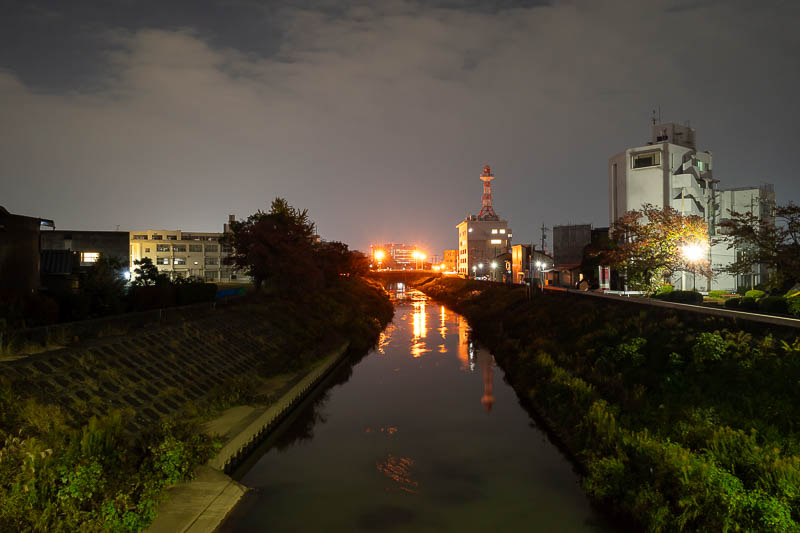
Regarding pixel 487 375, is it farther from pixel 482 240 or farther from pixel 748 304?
pixel 482 240

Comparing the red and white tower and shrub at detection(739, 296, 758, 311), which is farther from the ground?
the red and white tower

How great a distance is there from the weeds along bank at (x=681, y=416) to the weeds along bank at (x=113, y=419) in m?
10.6

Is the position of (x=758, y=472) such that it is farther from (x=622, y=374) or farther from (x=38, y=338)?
(x=38, y=338)

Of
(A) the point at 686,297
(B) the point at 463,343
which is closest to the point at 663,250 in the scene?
(A) the point at 686,297

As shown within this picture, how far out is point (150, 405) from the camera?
1427cm

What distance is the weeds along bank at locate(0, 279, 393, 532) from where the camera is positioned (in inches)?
324

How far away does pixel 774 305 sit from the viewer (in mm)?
23875

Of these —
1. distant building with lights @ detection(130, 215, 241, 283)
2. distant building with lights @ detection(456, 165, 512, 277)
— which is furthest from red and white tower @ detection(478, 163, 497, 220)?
distant building with lights @ detection(130, 215, 241, 283)

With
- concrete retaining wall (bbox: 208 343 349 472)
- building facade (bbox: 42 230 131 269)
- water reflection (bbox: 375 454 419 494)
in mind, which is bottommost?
water reflection (bbox: 375 454 419 494)

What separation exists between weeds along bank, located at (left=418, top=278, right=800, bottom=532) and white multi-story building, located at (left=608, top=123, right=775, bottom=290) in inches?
1823

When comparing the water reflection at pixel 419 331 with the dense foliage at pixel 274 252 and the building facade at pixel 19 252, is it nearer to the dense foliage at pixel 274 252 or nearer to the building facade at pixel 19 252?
the dense foliage at pixel 274 252

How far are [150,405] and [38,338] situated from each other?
3.96 metres

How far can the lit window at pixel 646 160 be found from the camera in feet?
212

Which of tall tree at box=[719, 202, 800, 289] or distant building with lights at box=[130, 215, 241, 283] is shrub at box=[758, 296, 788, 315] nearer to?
tall tree at box=[719, 202, 800, 289]
